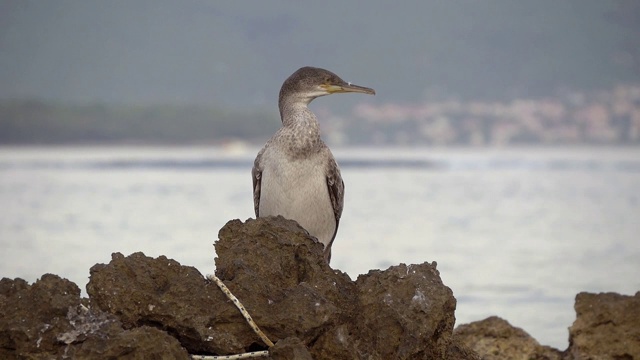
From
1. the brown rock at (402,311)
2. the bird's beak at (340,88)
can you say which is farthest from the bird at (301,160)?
the brown rock at (402,311)

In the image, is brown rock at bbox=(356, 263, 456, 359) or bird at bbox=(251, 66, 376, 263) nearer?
brown rock at bbox=(356, 263, 456, 359)

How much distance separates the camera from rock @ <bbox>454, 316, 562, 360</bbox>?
269 inches

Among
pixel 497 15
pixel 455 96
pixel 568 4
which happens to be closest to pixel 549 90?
pixel 455 96

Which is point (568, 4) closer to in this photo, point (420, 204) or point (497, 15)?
point (497, 15)

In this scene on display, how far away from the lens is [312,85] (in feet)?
23.2

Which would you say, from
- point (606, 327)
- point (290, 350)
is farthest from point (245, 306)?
point (606, 327)

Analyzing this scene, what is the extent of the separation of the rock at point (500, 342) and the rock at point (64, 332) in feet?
9.21

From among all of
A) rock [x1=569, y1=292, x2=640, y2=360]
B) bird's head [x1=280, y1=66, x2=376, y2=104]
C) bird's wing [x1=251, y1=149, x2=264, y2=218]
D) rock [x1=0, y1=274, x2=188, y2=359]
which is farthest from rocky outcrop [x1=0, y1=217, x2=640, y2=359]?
bird's wing [x1=251, y1=149, x2=264, y2=218]

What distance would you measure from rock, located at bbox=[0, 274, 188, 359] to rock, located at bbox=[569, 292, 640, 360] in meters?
2.79

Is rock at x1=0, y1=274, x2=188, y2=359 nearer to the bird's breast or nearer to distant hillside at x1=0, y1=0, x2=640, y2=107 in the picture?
the bird's breast

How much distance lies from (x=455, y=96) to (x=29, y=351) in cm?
9507

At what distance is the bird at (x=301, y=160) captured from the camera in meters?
6.95

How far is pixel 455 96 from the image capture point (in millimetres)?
98562

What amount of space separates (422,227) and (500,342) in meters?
12.3
